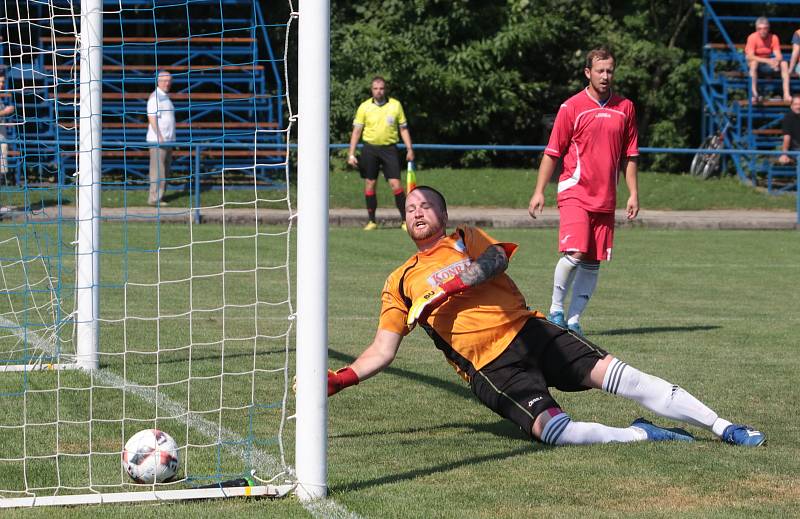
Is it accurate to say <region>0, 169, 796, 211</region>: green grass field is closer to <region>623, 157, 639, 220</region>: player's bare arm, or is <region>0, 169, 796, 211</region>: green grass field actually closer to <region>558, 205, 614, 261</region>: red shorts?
<region>623, 157, 639, 220</region>: player's bare arm

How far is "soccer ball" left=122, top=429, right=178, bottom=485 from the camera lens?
17.1ft

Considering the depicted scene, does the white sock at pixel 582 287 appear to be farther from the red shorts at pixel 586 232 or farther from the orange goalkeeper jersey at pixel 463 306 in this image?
the orange goalkeeper jersey at pixel 463 306

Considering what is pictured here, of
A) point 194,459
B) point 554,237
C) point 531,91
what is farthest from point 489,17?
point 194,459

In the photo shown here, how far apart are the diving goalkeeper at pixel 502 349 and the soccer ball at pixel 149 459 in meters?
0.94

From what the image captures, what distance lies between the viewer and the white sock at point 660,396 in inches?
235

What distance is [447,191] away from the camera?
24062 millimetres

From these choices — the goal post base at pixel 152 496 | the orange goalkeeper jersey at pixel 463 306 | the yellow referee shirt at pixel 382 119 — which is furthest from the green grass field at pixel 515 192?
the goal post base at pixel 152 496

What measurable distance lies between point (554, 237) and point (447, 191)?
5440 millimetres

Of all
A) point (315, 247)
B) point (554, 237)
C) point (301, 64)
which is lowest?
point (554, 237)

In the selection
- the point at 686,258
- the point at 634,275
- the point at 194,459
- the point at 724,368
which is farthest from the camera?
the point at 686,258

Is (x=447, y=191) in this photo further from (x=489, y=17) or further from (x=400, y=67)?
(x=489, y=17)

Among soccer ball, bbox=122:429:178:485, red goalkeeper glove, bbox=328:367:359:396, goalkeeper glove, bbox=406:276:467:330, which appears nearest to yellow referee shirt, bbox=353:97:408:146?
goalkeeper glove, bbox=406:276:467:330

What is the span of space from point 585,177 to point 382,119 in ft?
32.9

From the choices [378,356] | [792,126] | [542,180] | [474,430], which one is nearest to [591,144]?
[542,180]
